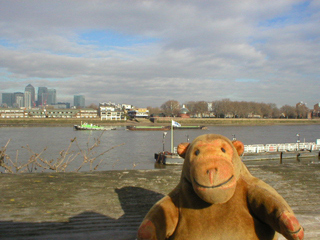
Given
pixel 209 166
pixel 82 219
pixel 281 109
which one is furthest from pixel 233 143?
pixel 281 109

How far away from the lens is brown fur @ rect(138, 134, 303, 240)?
71.0 inches

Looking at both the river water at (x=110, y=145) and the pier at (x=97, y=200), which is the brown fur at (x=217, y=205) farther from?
the river water at (x=110, y=145)

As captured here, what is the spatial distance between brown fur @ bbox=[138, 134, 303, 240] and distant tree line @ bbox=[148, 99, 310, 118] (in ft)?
371

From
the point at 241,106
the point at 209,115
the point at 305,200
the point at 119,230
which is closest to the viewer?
the point at 119,230

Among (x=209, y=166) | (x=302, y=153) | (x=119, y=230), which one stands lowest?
(x=302, y=153)

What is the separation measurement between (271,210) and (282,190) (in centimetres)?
288

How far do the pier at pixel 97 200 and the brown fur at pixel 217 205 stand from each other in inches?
47.4

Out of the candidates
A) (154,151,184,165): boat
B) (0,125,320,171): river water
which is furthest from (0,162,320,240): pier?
(154,151,184,165): boat

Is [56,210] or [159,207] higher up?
[159,207]

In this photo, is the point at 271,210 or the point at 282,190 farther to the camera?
the point at 282,190

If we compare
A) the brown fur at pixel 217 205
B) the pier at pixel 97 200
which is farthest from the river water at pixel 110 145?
the brown fur at pixel 217 205

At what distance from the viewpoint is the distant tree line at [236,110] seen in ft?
374

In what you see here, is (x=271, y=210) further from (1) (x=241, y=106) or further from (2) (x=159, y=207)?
(1) (x=241, y=106)

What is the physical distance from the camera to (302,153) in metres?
24.8
